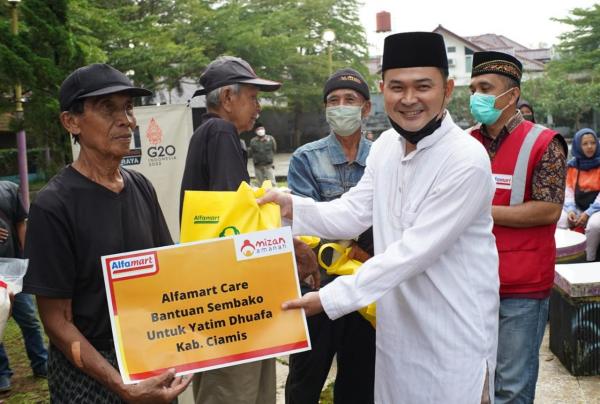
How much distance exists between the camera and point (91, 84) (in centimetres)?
215

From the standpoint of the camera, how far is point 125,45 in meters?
22.0

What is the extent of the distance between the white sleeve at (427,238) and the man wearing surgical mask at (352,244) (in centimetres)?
91

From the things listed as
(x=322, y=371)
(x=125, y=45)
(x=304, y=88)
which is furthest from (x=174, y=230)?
(x=304, y=88)

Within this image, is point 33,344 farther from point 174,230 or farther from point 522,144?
point 522,144

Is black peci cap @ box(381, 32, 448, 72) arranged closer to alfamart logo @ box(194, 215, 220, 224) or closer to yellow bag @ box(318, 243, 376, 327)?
alfamart logo @ box(194, 215, 220, 224)

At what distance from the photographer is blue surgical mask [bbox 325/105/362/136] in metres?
3.63

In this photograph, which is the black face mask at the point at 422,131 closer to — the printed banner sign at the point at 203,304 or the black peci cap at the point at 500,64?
the printed banner sign at the point at 203,304

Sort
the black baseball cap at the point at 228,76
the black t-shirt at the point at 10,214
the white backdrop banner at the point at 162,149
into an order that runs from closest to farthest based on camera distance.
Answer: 1. the black baseball cap at the point at 228,76
2. the black t-shirt at the point at 10,214
3. the white backdrop banner at the point at 162,149

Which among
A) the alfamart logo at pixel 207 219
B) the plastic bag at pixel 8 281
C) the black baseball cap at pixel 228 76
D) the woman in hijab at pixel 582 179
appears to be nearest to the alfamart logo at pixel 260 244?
the alfamart logo at pixel 207 219

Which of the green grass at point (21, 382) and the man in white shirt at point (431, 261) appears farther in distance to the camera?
the green grass at point (21, 382)

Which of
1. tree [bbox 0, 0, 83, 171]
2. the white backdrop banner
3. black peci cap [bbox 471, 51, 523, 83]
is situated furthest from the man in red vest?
tree [bbox 0, 0, 83, 171]

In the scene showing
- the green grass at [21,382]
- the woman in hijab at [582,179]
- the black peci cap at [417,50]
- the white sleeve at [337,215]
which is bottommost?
the green grass at [21,382]

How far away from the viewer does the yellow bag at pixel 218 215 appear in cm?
247

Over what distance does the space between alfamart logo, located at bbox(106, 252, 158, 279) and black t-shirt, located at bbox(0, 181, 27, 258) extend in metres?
3.46
